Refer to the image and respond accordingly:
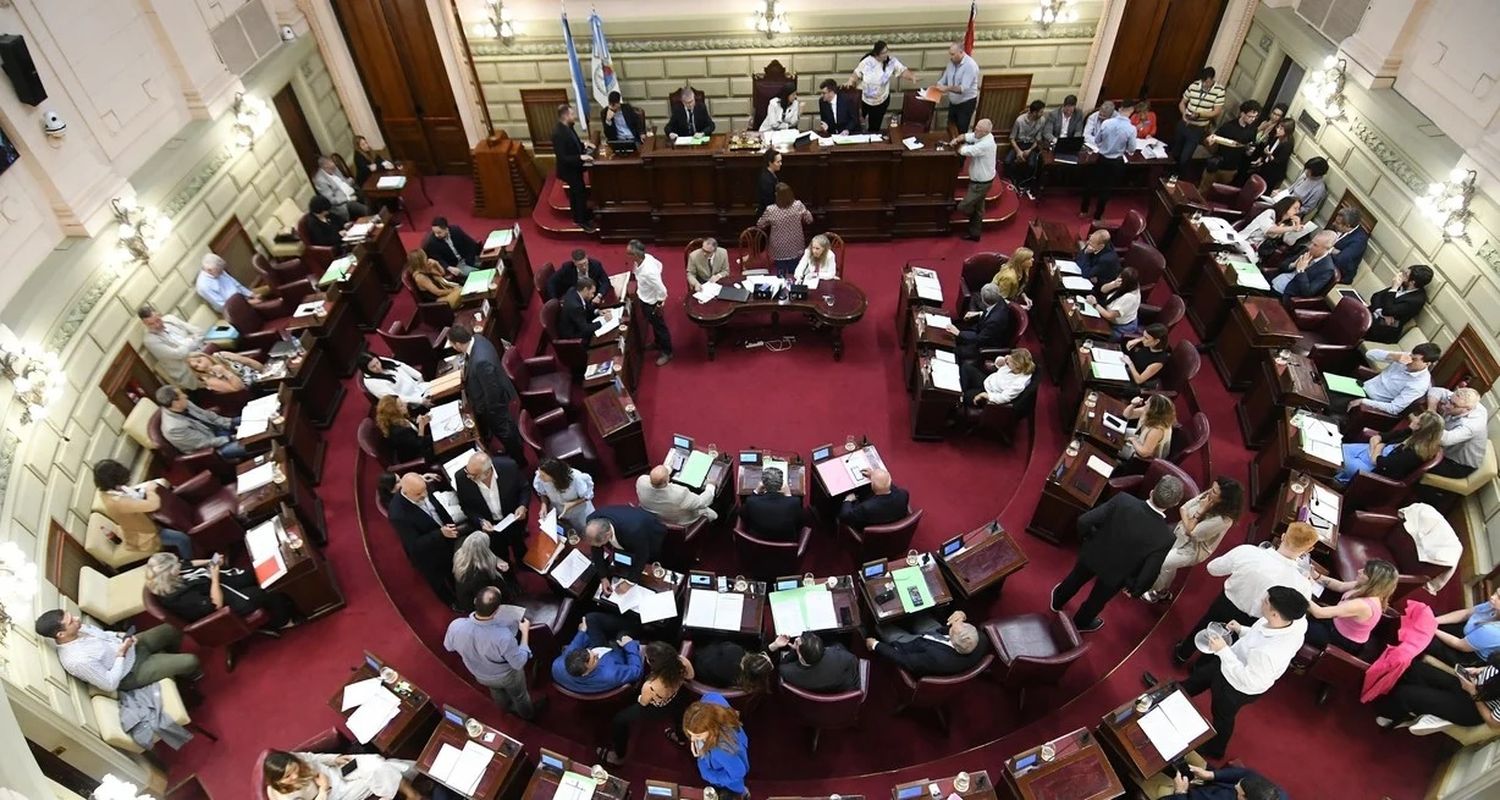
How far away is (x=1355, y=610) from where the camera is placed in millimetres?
5406

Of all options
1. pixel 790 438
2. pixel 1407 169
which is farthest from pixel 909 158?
pixel 1407 169

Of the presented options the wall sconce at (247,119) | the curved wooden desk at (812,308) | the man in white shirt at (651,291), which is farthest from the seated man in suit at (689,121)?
the wall sconce at (247,119)

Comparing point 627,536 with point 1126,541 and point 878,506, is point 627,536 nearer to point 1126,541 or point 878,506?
point 878,506

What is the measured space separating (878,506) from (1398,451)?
14.6ft

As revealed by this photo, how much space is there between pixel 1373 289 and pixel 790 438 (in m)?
6.73

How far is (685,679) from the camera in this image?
5344mm

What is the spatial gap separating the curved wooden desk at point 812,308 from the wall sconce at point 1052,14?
223 inches

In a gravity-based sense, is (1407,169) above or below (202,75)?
below

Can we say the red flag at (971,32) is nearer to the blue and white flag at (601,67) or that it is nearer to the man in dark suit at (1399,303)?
the blue and white flag at (601,67)

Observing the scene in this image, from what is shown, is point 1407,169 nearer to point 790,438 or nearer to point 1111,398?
point 1111,398

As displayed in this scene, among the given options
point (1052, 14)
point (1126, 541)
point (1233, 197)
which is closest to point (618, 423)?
point (1126, 541)

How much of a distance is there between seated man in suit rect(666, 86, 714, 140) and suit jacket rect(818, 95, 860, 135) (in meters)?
1.69

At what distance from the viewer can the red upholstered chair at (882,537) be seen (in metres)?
6.43

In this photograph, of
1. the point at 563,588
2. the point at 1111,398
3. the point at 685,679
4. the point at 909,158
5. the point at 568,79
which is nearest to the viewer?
the point at 685,679
